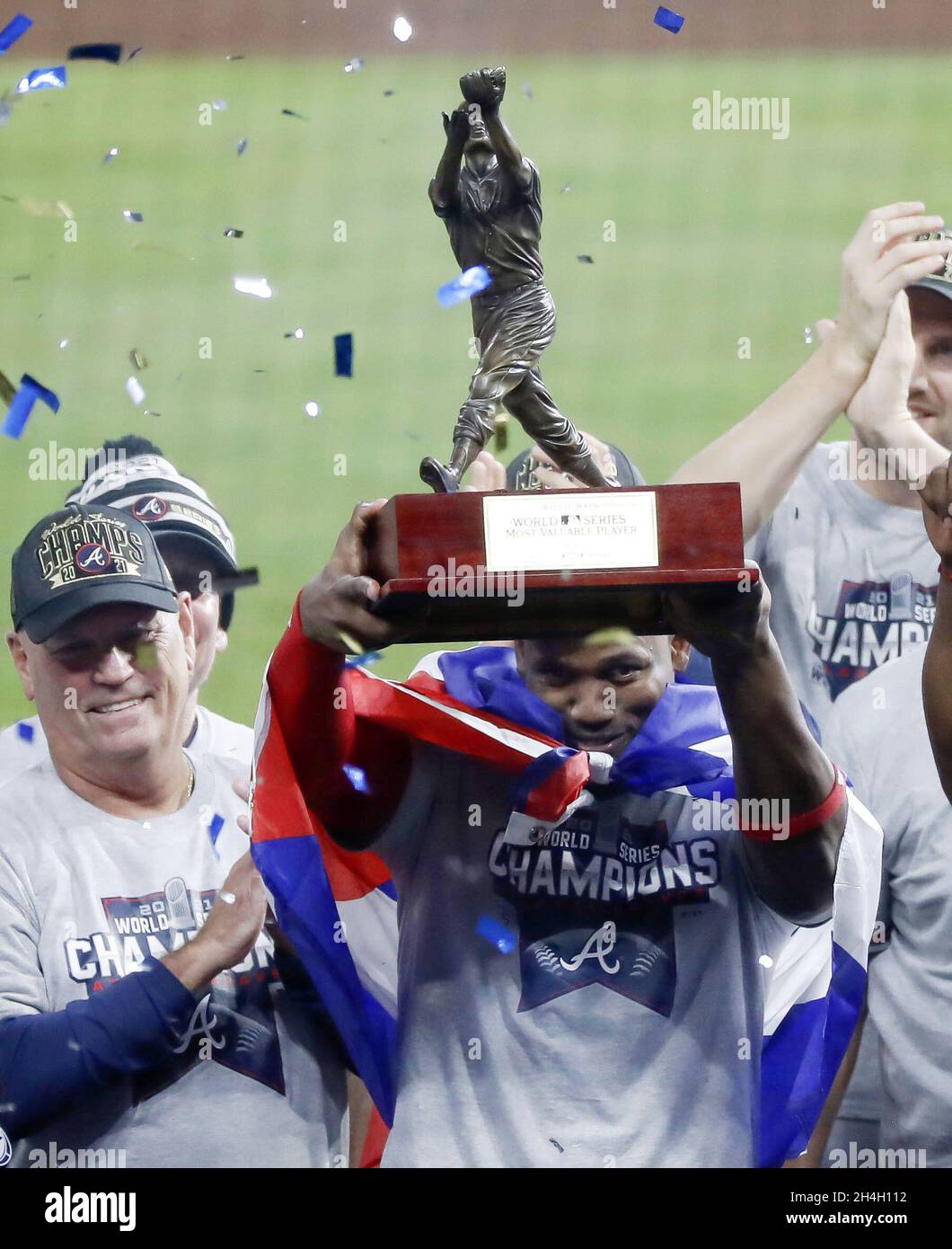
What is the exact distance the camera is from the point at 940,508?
1496 mm

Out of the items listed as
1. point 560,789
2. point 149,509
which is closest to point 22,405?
point 149,509

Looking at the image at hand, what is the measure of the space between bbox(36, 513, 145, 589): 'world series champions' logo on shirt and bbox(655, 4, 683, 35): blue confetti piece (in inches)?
42.6

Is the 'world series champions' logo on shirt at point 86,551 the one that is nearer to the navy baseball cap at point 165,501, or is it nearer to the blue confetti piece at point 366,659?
the navy baseball cap at point 165,501

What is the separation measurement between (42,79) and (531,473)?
1027 millimetres

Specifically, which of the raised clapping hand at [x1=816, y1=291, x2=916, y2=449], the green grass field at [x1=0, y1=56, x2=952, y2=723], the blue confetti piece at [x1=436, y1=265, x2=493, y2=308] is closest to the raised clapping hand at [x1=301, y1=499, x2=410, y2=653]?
the blue confetti piece at [x1=436, y1=265, x2=493, y2=308]

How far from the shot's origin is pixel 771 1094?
1.80 meters

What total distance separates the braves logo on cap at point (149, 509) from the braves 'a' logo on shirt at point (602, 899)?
741 millimetres

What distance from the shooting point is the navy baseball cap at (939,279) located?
2268mm

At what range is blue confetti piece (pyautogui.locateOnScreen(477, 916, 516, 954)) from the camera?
175 centimetres

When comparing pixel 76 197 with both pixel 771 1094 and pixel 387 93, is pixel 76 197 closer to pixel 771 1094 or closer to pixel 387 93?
pixel 387 93

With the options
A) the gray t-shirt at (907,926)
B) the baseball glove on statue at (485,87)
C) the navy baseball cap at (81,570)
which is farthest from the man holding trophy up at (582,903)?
the baseball glove on statue at (485,87)

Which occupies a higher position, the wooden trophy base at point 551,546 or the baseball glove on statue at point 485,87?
the baseball glove on statue at point 485,87

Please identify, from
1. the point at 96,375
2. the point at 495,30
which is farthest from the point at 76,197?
the point at 495,30

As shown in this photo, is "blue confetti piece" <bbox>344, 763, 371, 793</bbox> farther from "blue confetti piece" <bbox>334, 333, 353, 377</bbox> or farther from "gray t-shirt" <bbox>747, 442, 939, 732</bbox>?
"gray t-shirt" <bbox>747, 442, 939, 732</bbox>
